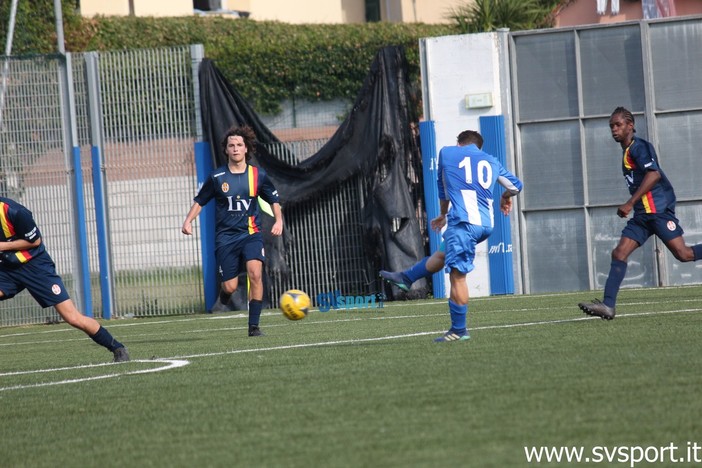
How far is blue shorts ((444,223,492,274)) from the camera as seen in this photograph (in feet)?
31.7

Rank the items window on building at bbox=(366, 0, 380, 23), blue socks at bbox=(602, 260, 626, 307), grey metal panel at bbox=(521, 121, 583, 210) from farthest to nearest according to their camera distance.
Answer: window on building at bbox=(366, 0, 380, 23), grey metal panel at bbox=(521, 121, 583, 210), blue socks at bbox=(602, 260, 626, 307)

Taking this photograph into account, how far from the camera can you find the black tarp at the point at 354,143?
60.3 ft

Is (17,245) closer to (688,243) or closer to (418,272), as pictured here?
(418,272)

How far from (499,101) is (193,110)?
495 cm

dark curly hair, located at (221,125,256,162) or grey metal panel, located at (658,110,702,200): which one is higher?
dark curly hair, located at (221,125,256,162)

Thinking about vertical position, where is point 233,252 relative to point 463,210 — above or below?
below

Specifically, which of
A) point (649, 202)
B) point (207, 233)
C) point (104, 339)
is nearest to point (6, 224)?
point (104, 339)

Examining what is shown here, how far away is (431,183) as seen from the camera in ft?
60.4

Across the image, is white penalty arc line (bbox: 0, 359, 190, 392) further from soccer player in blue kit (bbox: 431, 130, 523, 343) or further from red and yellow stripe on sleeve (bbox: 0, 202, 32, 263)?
soccer player in blue kit (bbox: 431, 130, 523, 343)

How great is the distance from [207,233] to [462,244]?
9.66m

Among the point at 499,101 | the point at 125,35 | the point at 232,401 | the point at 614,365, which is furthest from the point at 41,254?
the point at 125,35

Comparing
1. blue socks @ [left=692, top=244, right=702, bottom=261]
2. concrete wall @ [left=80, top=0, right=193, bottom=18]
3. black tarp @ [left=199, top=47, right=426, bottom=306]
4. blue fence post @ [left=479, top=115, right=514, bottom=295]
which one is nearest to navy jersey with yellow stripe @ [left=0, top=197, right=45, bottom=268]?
blue socks @ [left=692, top=244, right=702, bottom=261]

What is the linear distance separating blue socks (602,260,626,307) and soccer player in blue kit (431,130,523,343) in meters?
1.74

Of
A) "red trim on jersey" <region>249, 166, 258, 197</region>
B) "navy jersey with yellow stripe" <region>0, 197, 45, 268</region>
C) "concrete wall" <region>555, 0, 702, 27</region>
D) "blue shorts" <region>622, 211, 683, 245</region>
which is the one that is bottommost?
"blue shorts" <region>622, 211, 683, 245</region>
